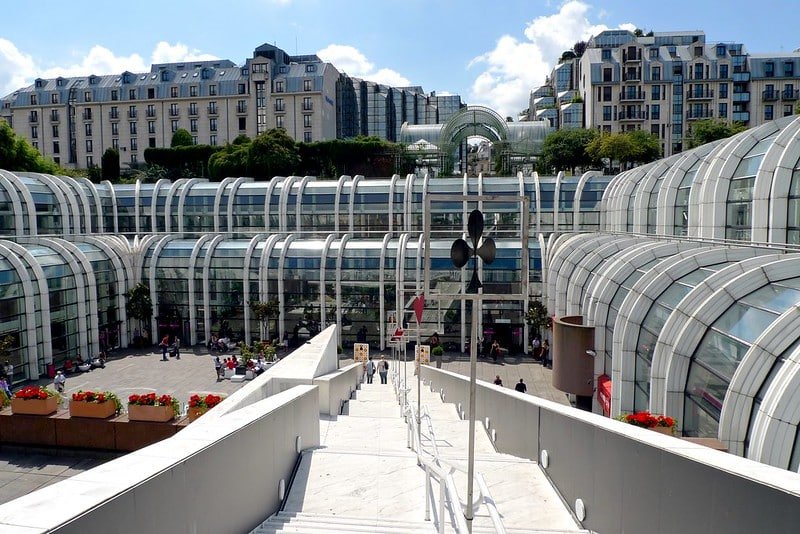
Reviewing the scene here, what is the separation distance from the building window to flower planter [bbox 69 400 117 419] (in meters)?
82.3

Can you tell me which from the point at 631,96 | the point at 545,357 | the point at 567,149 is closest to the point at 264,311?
the point at 545,357

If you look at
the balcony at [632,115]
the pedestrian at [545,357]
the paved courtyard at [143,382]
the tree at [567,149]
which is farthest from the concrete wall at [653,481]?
the balcony at [632,115]

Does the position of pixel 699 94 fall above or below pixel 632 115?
above

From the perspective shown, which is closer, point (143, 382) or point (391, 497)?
point (391, 497)

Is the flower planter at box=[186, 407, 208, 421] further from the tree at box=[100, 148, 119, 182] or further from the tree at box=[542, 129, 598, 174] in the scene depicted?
the tree at box=[100, 148, 119, 182]

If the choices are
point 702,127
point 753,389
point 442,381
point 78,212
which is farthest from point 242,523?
point 702,127

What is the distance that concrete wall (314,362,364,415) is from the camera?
1561 cm

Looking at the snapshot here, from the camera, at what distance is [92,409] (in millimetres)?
20922

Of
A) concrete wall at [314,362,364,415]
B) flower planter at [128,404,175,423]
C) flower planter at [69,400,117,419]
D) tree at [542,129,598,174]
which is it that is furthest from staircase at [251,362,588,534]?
tree at [542,129,598,174]

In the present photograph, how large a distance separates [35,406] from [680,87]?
3377 inches

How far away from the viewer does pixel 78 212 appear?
47.7m

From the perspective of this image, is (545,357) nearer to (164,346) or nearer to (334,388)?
(334,388)

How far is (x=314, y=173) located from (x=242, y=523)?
69.9m

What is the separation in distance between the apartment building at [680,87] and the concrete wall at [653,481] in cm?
8284
